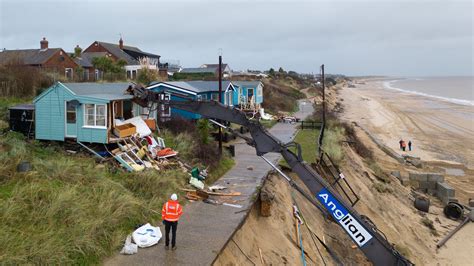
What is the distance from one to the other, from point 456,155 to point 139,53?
5795cm

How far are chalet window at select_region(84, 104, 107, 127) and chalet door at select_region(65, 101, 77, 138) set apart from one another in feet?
1.89

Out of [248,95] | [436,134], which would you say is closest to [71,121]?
[248,95]

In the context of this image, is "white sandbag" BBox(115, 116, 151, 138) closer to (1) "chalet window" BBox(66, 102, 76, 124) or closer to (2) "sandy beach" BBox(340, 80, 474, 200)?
(1) "chalet window" BBox(66, 102, 76, 124)

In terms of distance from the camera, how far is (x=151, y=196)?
13.2 m

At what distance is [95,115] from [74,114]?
1137mm

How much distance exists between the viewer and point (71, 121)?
55.9ft

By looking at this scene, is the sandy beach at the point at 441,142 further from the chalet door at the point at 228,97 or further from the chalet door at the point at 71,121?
the chalet door at the point at 228,97

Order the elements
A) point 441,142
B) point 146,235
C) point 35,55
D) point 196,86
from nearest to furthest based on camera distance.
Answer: point 146,235, point 196,86, point 441,142, point 35,55

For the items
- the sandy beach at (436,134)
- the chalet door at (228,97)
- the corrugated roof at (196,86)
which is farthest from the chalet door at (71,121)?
the sandy beach at (436,134)

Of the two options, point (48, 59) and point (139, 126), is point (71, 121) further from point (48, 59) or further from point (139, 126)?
point (48, 59)

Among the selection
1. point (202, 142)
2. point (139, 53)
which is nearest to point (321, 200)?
point (202, 142)

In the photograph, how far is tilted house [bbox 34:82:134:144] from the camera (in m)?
16.5

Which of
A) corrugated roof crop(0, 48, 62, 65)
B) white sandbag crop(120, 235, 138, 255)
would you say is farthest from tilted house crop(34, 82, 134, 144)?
corrugated roof crop(0, 48, 62, 65)

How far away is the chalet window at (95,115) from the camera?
16562 mm
